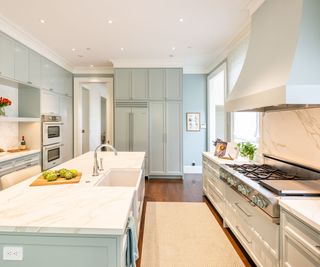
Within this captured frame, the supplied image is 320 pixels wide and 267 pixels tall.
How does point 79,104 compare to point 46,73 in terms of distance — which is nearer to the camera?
point 46,73

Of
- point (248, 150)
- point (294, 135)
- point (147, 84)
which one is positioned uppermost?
point (147, 84)

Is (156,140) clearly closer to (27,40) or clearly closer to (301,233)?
(27,40)

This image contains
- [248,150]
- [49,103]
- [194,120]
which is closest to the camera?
[248,150]

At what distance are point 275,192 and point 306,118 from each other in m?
0.92

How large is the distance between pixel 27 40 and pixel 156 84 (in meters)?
2.78

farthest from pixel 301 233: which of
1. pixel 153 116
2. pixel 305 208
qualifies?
pixel 153 116

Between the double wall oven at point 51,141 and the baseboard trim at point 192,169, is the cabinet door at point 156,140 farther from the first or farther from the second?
the double wall oven at point 51,141

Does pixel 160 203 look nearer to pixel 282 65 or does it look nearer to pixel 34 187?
pixel 34 187

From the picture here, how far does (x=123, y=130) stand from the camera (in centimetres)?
529

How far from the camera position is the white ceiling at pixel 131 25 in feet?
9.27

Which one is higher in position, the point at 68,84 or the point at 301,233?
the point at 68,84

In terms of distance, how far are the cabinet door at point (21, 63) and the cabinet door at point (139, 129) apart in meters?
2.38

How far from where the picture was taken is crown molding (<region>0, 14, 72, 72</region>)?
10.7ft

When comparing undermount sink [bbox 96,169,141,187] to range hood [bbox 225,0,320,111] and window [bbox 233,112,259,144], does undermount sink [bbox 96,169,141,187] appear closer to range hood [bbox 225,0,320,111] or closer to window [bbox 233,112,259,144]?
range hood [bbox 225,0,320,111]
